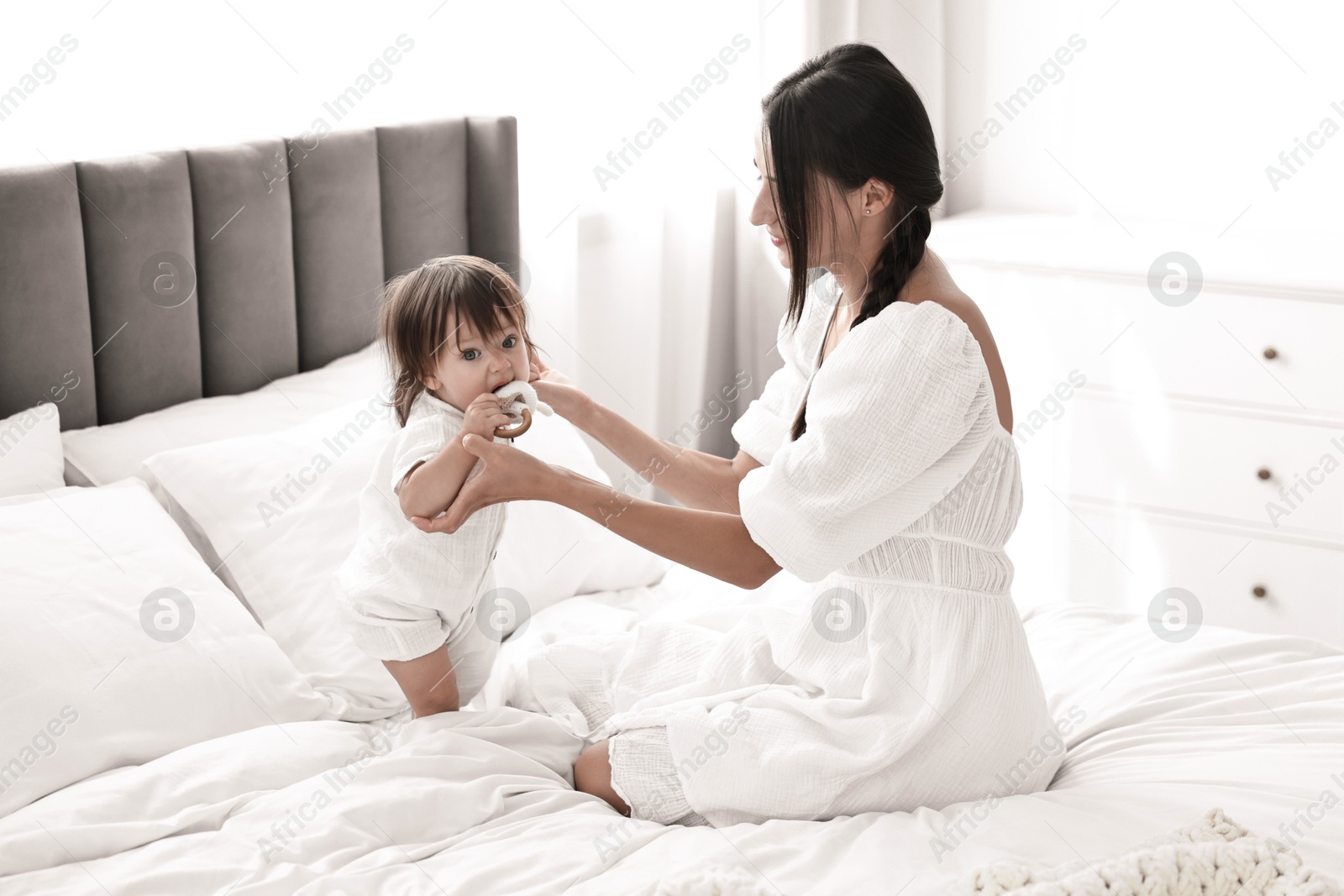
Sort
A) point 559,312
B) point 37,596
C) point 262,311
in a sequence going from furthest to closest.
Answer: point 559,312 < point 262,311 < point 37,596

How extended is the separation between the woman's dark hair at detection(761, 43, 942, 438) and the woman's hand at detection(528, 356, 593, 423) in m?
0.36

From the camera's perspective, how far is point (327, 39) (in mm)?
2137

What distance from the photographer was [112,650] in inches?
56.9

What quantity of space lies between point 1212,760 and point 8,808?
4.32ft

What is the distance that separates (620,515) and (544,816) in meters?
0.33

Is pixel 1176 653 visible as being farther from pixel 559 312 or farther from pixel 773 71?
pixel 773 71

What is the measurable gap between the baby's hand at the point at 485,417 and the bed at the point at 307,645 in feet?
1.09

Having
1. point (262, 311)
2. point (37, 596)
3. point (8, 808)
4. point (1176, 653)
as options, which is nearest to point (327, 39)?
point (262, 311)

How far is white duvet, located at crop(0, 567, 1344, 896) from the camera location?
1164 mm
